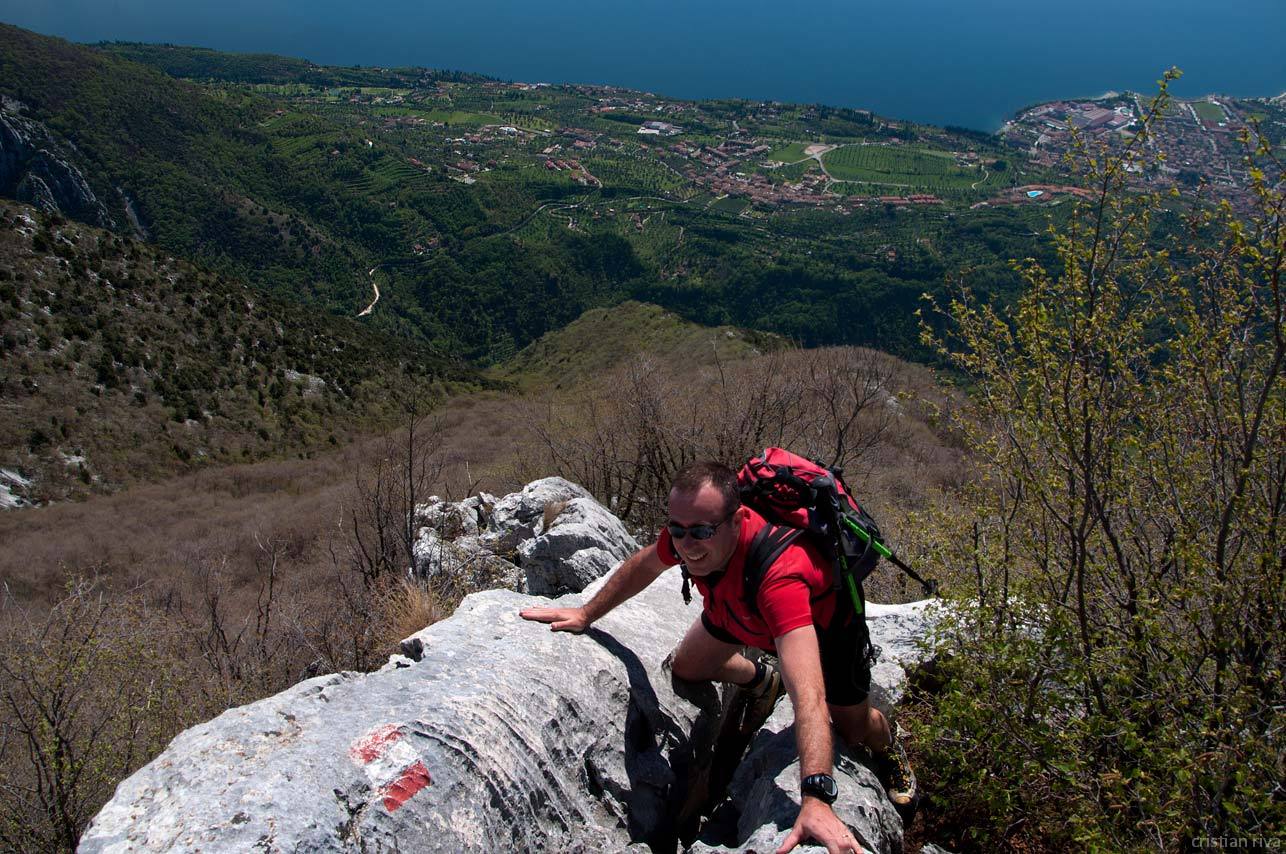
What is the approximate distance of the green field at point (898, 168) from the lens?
131 metres

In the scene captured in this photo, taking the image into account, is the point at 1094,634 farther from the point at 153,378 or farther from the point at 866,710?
the point at 153,378

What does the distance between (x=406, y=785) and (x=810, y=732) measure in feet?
5.90

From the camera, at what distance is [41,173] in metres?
80.1

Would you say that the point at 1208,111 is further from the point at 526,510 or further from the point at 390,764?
the point at 390,764

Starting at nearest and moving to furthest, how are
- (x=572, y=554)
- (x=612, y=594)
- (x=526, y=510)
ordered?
(x=612, y=594) → (x=572, y=554) → (x=526, y=510)

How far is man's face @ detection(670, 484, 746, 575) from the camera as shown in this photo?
11.7 feet

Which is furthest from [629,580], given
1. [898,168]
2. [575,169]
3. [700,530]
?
[898,168]

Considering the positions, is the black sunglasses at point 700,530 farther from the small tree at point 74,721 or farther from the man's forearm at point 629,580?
the small tree at point 74,721

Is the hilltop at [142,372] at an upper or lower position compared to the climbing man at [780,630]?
lower

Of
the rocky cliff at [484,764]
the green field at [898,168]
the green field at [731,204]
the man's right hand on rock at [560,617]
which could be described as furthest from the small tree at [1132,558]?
the green field at [898,168]

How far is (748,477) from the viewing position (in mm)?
3945

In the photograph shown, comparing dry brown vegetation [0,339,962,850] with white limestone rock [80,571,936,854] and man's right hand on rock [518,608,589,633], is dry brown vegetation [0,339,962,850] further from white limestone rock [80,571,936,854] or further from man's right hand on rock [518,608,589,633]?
white limestone rock [80,571,936,854]

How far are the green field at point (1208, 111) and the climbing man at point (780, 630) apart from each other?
151295 millimetres

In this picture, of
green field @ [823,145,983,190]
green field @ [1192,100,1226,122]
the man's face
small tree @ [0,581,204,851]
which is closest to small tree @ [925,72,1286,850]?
the man's face
